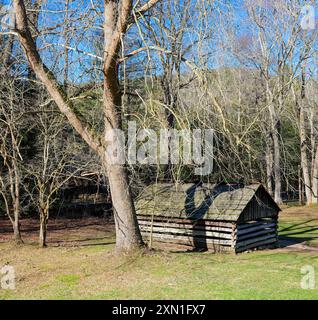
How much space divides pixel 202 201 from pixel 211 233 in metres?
1.07

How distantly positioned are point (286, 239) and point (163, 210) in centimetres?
518

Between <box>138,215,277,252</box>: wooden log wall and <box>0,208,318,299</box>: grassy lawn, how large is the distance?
0.45 metres

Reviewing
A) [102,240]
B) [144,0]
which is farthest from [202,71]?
[102,240]

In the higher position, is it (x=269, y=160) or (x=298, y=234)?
(x=269, y=160)

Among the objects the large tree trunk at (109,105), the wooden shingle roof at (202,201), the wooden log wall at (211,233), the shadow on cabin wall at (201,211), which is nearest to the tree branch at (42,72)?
the large tree trunk at (109,105)

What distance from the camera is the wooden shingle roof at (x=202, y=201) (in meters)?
11.1

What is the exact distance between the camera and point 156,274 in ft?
27.0

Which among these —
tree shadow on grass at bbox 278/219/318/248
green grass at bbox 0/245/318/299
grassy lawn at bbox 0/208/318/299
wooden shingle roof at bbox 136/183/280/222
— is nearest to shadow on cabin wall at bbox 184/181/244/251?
wooden shingle roof at bbox 136/183/280/222

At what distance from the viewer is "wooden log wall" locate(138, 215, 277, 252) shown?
1105 centimetres

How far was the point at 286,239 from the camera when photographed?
14531mm

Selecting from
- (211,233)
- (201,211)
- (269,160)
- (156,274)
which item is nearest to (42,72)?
(156,274)

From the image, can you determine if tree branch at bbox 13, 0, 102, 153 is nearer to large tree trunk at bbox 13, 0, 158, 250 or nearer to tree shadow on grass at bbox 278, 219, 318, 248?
large tree trunk at bbox 13, 0, 158, 250

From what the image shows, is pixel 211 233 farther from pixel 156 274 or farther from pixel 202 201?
pixel 156 274
